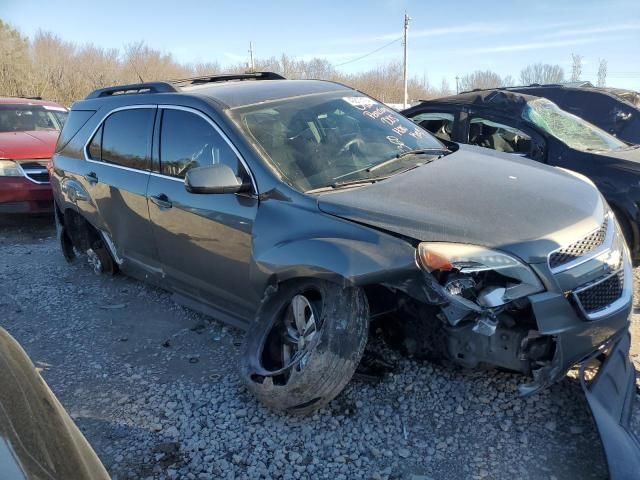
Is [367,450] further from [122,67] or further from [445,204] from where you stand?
[122,67]

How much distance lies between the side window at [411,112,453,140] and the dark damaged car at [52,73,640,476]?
2.09 m

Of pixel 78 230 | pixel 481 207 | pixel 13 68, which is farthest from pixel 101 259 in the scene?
pixel 13 68

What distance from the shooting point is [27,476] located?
4.60ft

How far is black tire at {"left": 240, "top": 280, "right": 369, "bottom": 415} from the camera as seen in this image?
285 cm

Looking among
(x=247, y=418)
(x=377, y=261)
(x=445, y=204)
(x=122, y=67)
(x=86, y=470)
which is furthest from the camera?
(x=122, y=67)

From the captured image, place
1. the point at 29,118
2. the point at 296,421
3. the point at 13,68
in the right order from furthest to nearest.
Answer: the point at 13,68
the point at 29,118
the point at 296,421

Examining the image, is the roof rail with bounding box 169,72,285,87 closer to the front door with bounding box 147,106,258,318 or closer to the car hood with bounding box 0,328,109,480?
the front door with bounding box 147,106,258,318

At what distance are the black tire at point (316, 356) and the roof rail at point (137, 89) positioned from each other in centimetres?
211

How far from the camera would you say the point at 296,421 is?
3055mm

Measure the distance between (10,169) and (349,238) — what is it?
650cm

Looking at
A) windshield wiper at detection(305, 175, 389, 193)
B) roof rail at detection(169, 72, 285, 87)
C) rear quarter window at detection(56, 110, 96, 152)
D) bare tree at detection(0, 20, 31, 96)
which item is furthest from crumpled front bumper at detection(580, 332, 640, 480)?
bare tree at detection(0, 20, 31, 96)

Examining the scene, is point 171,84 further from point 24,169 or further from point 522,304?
point 24,169

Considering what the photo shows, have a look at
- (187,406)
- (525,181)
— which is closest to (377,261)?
(525,181)

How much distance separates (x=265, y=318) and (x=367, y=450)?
3.16 ft
